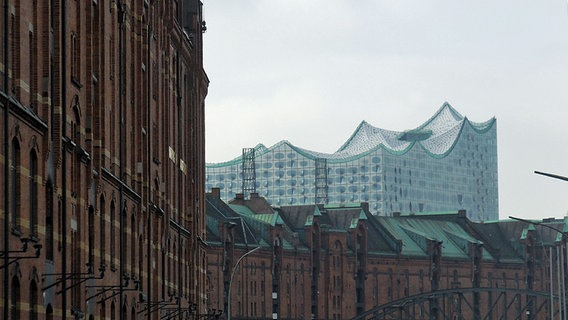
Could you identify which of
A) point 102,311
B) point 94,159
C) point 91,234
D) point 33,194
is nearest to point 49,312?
point 33,194

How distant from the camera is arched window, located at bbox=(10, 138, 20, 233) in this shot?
4062cm

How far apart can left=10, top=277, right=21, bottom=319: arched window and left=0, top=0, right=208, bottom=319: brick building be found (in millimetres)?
60

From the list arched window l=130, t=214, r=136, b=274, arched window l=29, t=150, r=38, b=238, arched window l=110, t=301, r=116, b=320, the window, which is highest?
the window

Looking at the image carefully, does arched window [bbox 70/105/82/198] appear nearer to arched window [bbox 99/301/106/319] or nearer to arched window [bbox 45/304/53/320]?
arched window [bbox 45/304/53/320]

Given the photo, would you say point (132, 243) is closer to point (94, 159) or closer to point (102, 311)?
point (102, 311)

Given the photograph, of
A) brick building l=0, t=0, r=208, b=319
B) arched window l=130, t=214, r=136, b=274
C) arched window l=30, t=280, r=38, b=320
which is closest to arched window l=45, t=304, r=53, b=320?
brick building l=0, t=0, r=208, b=319

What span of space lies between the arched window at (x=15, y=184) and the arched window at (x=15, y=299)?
4.34 ft

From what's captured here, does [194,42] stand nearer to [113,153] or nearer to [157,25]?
[157,25]

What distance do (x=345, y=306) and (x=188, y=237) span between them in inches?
3671

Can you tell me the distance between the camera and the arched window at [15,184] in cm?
4062

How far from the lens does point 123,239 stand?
6062 centimetres

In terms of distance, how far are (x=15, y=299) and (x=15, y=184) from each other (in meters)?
2.83

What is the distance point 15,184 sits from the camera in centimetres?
4091

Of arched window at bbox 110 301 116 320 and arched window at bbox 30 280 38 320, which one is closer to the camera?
arched window at bbox 30 280 38 320
